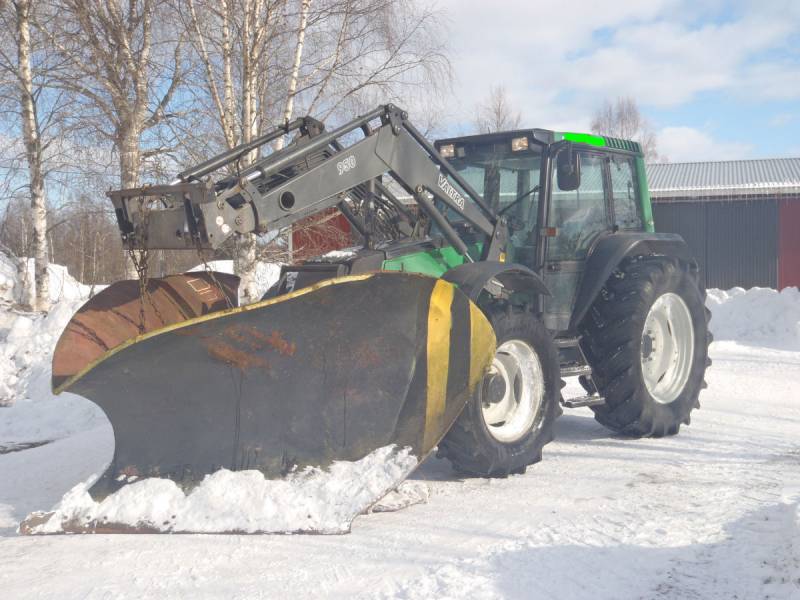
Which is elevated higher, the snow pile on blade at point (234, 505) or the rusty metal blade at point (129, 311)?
the rusty metal blade at point (129, 311)

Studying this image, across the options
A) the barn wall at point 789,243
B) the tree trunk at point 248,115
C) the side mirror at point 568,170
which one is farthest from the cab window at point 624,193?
the barn wall at point 789,243

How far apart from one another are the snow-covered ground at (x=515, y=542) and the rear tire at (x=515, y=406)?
0.15m

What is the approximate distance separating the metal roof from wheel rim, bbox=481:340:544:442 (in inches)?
549

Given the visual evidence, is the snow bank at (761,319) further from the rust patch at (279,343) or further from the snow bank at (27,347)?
the rust patch at (279,343)

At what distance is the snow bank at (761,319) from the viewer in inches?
494

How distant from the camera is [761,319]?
1308cm

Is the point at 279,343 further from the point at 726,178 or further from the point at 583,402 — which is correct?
the point at 726,178

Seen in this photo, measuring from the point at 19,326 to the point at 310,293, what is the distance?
966 centimetres

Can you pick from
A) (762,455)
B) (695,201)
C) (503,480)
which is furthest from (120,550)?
(695,201)

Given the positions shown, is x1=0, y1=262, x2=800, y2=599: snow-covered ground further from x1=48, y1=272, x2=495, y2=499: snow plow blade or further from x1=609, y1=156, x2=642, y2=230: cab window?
x1=609, y1=156, x2=642, y2=230: cab window

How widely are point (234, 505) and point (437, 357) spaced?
1.27 metres

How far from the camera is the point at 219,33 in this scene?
11.2m

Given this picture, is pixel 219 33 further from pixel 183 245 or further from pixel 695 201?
pixel 695 201

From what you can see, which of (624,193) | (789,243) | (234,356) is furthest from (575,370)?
(789,243)
